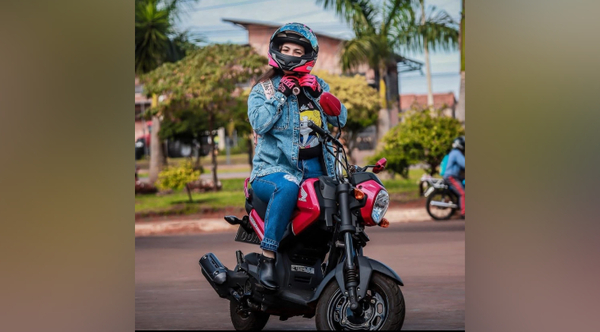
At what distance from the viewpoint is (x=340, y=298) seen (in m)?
4.46

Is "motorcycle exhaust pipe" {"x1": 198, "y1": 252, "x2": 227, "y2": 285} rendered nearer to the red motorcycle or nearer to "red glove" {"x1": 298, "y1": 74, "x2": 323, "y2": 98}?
the red motorcycle

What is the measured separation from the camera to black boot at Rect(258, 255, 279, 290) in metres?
4.81

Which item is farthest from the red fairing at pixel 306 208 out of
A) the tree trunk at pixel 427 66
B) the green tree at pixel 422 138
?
the tree trunk at pixel 427 66

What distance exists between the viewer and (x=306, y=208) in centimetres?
471

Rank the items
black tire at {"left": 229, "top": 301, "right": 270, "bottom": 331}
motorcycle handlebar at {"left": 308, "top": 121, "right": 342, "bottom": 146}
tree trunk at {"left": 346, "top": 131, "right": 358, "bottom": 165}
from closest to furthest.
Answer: motorcycle handlebar at {"left": 308, "top": 121, "right": 342, "bottom": 146} < black tire at {"left": 229, "top": 301, "right": 270, "bottom": 331} < tree trunk at {"left": 346, "top": 131, "right": 358, "bottom": 165}

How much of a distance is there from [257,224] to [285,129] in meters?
0.64

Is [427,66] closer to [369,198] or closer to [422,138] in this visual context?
[422,138]

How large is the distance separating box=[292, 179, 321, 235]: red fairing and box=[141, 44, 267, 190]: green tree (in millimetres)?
10437

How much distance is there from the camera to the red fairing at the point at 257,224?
506 cm

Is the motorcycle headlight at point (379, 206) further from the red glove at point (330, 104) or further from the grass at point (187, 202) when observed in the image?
the grass at point (187, 202)

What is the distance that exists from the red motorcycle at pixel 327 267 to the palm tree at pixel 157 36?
10.9 metres

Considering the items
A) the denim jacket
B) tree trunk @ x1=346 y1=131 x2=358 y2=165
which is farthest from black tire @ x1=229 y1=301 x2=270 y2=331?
tree trunk @ x1=346 y1=131 x2=358 y2=165
